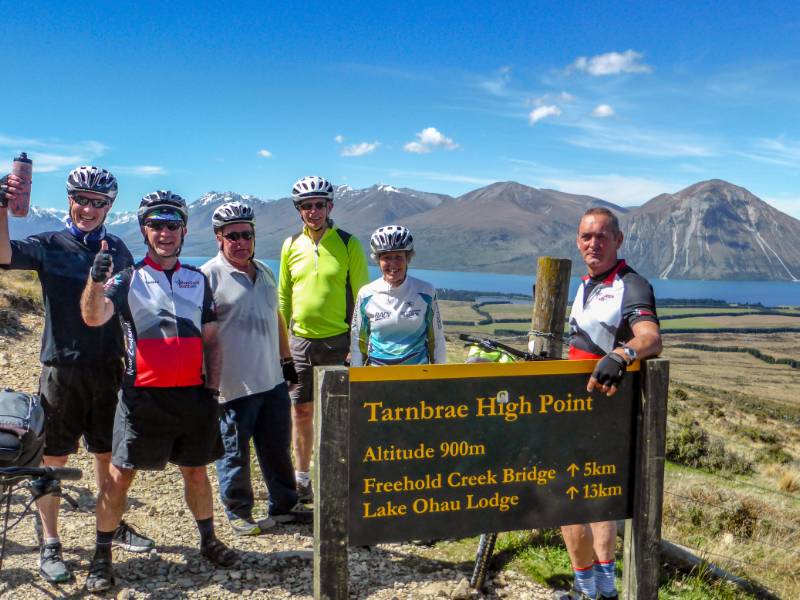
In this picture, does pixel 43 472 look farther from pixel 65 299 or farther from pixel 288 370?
pixel 288 370

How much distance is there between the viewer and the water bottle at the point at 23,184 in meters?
4.17

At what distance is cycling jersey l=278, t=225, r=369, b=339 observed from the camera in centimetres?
581

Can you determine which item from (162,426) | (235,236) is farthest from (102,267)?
(235,236)

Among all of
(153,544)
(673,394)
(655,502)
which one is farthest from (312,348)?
(673,394)

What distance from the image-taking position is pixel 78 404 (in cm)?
462

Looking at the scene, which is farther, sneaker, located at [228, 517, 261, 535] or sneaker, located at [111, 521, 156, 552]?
sneaker, located at [228, 517, 261, 535]

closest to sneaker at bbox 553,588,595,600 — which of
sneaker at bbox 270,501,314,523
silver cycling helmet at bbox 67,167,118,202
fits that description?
sneaker at bbox 270,501,314,523

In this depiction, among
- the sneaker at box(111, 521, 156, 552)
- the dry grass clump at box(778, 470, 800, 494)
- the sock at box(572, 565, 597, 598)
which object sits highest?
the sock at box(572, 565, 597, 598)

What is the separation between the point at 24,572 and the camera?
4570mm

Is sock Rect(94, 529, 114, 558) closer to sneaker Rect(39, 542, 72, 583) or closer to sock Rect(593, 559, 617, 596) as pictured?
sneaker Rect(39, 542, 72, 583)

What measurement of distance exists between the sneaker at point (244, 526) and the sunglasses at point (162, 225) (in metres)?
2.65

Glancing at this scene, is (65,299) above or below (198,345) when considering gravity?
above

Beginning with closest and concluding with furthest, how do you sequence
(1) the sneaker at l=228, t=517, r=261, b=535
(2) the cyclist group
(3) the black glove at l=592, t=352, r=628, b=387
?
(3) the black glove at l=592, t=352, r=628, b=387
(2) the cyclist group
(1) the sneaker at l=228, t=517, r=261, b=535

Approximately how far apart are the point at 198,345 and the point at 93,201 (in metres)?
1.38
